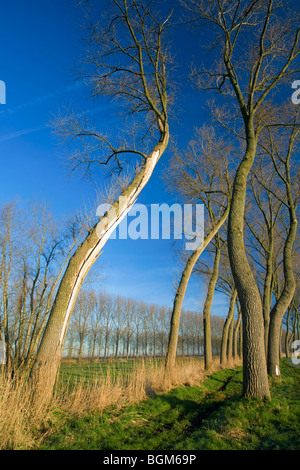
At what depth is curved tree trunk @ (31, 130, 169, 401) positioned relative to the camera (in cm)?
520

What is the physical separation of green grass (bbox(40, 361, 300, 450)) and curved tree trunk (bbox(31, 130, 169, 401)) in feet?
2.61

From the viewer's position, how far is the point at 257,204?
1630cm

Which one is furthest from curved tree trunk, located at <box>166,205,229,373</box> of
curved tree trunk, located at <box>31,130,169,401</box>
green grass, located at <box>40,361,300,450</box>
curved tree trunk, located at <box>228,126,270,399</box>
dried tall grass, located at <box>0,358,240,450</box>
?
curved tree trunk, located at <box>31,130,169,401</box>

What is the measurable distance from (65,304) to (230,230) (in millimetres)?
4467

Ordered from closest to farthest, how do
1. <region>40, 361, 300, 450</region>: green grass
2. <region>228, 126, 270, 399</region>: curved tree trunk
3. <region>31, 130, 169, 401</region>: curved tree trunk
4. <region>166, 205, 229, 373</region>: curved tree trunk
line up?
1. <region>40, 361, 300, 450</region>: green grass
2. <region>31, 130, 169, 401</region>: curved tree trunk
3. <region>228, 126, 270, 399</region>: curved tree trunk
4. <region>166, 205, 229, 373</region>: curved tree trunk

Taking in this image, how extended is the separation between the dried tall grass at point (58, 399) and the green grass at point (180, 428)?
0.20 meters

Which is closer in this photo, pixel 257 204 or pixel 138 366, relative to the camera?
pixel 138 366

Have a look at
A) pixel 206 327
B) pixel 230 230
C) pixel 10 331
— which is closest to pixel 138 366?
pixel 230 230

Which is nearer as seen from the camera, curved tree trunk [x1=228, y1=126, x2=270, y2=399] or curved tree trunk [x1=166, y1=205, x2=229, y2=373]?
curved tree trunk [x1=228, y1=126, x2=270, y2=399]

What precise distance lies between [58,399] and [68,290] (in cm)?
210

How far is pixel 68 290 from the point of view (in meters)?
5.82

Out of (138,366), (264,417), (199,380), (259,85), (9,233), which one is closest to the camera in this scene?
(264,417)

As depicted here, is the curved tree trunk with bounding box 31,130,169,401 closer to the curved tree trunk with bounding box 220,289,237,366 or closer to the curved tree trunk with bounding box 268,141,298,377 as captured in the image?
the curved tree trunk with bounding box 268,141,298,377
